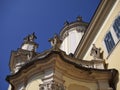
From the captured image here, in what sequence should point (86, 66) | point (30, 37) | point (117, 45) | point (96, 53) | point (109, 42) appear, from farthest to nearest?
point (30, 37)
point (96, 53)
point (109, 42)
point (86, 66)
point (117, 45)

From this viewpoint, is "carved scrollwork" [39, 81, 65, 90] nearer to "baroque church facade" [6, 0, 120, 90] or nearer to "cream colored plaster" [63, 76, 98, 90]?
"baroque church facade" [6, 0, 120, 90]

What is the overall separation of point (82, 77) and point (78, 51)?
6.54 m

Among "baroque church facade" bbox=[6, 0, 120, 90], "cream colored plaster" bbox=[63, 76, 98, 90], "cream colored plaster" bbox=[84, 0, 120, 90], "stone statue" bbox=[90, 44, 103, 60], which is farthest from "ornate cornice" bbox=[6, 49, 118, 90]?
"stone statue" bbox=[90, 44, 103, 60]

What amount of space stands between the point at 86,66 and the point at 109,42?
2212 millimetres

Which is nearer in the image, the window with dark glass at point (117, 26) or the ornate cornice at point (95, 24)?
the window with dark glass at point (117, 26)

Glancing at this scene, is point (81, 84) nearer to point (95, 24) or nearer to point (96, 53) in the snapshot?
point (96, 53)

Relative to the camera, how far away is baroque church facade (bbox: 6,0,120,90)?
13.5m

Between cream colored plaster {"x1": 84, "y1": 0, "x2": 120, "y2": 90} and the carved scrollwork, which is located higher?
cream colored plaster {"x1": 84, "y1": 0, "x2": 120, "y2": 90}

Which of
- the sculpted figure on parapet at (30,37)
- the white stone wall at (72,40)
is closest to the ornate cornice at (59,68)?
the sculpted figure on parapet at (30,37)

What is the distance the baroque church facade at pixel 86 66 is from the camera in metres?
13.5

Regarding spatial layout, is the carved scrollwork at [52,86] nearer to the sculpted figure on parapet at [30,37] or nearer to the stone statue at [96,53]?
the stone statue at [96,53]

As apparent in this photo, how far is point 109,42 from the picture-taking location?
16.2 meters

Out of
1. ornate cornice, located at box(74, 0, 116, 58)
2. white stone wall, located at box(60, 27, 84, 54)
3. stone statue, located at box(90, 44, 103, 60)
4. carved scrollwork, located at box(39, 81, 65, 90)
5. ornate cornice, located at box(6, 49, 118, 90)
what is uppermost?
white stone wall, located at box(60, 27, 84, 54)

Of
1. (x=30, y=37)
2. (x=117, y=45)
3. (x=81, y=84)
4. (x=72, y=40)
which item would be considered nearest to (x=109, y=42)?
(x=117, y=45)
